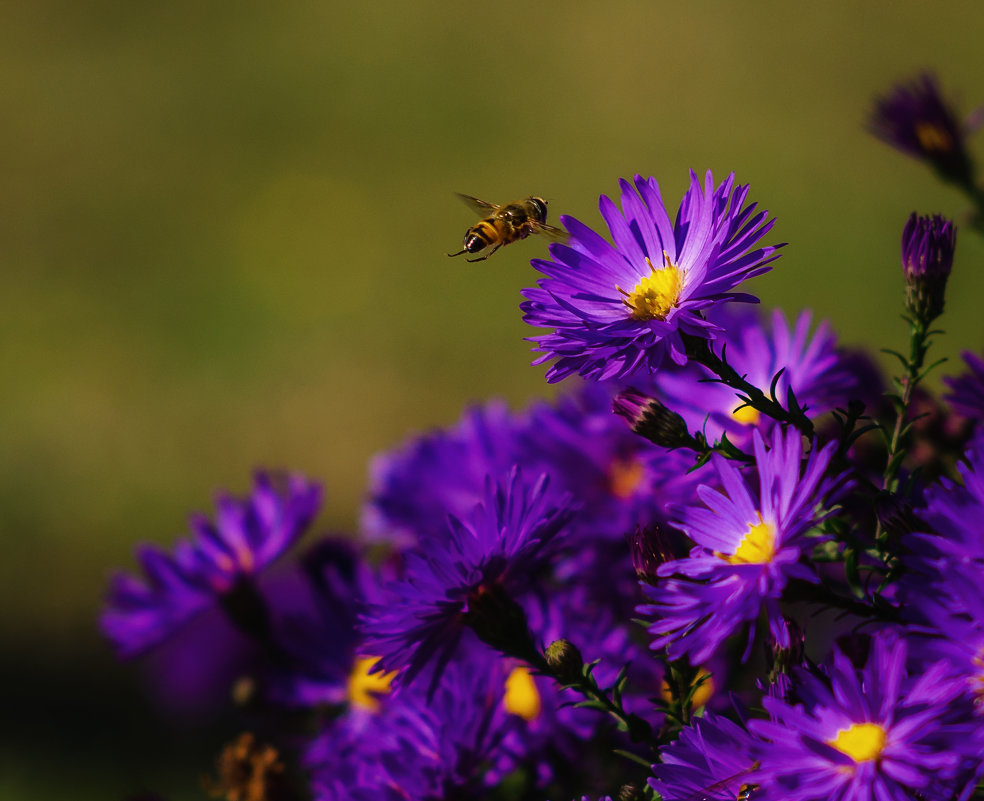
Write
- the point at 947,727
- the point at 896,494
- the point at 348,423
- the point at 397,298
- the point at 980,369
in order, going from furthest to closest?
the point at 397,298
the point at 348,423
the point at 980,369
the point at 896,494
the point at 947,727

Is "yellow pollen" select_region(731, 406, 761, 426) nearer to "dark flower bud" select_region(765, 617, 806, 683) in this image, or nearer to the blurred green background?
"dark flower bud" select_region(765, 617, 806, 683)

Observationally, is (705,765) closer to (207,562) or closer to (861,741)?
(861,741)

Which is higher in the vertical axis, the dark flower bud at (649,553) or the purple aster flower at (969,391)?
the dark flower bud at (649,553)

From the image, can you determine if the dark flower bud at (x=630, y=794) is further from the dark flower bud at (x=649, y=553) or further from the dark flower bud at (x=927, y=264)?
the dark flower bud at (x=927, y=264)

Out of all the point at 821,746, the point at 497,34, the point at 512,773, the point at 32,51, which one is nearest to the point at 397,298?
the point at 497,34

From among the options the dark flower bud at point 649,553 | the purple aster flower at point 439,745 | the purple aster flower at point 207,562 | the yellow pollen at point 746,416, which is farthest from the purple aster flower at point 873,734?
the purple aster flower at point 207,562

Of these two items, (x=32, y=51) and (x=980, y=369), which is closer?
(x=980, y=369)

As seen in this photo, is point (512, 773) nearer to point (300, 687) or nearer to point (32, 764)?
point (300, 687)
